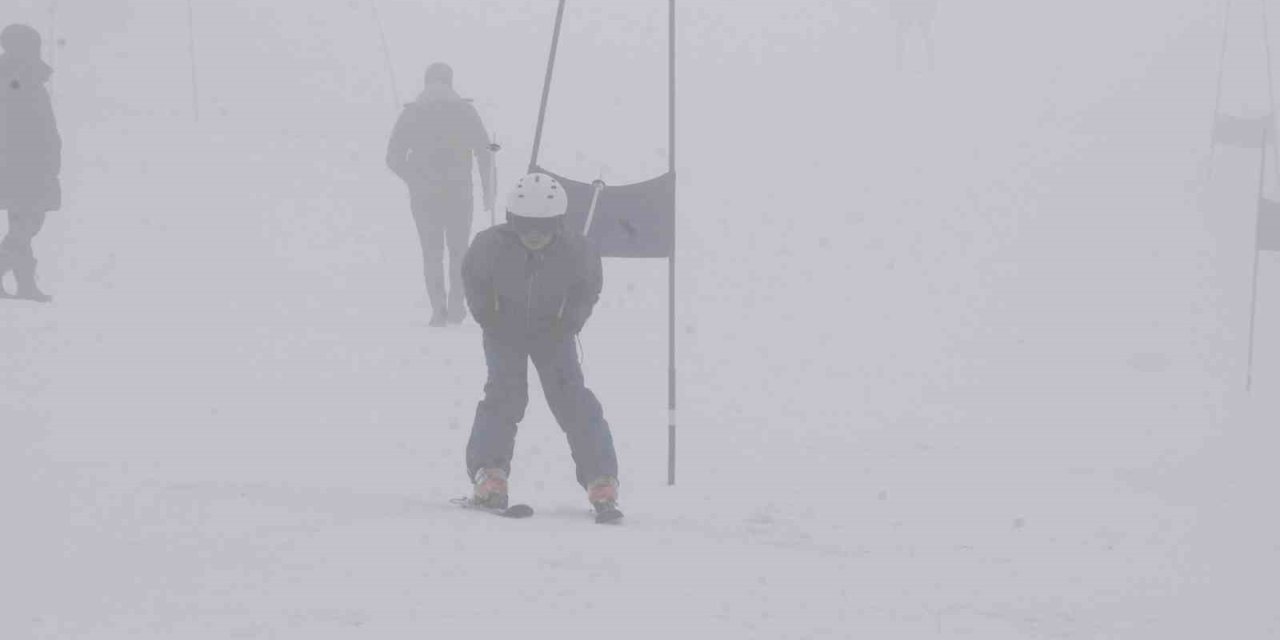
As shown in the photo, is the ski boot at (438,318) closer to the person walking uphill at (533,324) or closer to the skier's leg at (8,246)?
the skier's leg at (8,246)

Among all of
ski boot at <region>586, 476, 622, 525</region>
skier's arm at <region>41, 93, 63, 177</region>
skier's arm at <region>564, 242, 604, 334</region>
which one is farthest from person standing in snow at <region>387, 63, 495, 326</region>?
ski boot at <region>586, 476, 622, 525</region>

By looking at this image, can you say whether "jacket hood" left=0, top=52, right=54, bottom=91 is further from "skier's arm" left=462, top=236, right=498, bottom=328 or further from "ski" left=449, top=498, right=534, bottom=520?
"ski" left=449, top=498, right=534, bottom=520

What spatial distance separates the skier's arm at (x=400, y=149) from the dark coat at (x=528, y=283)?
5.38m

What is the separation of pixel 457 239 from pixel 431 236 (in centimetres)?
21

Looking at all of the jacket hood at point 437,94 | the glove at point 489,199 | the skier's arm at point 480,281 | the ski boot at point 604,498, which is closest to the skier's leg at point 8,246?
the jacket hood at point 437,94

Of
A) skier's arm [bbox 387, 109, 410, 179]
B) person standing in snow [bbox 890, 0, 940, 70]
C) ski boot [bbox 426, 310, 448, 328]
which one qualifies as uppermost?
person standing in snow [bbox 890, 0, 940, 70]

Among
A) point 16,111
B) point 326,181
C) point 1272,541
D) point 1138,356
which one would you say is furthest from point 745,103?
point 1272,541

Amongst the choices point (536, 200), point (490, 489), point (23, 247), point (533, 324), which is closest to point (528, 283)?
point (533, 324)

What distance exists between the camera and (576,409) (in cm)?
712

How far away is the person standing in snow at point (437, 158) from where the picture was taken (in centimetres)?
1212

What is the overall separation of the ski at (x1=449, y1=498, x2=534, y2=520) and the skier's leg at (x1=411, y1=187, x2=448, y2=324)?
5365 millimetres

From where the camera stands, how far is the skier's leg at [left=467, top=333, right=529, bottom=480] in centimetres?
696

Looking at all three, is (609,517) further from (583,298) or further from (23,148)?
(23,148)

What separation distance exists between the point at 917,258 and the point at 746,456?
275 inches
